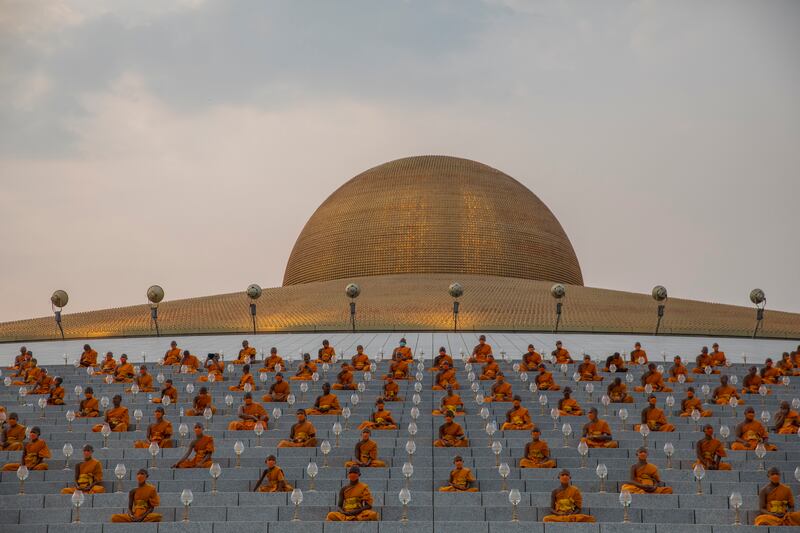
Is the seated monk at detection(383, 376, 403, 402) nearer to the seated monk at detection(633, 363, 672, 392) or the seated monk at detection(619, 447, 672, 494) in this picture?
the seated monk at detection(633, 363, 672, 392)

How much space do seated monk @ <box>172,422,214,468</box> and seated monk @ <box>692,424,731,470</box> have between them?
6079mm

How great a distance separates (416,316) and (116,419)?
14.6 metres

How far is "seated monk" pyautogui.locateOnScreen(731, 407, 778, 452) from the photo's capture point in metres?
11.9

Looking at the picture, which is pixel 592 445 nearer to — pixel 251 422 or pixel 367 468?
pixel 367 468

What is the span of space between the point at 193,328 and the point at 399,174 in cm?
1830

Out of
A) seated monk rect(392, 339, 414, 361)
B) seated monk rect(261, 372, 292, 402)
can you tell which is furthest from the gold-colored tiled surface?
seated monk rect(261, 372, 292, 402)

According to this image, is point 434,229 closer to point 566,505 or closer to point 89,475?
point 89,475

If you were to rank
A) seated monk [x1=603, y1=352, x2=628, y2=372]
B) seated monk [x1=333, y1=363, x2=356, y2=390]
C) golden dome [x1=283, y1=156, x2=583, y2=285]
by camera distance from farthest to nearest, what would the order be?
1. golden dome [x1=283, y1=156, x2=583, y2=285]
2. seated monk [x1=603, y1=352, x2=628, y2=372]
3. seated monk [x1=333, y1=363, x2=356, y2=390]

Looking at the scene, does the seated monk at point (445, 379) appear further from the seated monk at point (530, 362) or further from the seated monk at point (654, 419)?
the seated monk at point (654, 419)

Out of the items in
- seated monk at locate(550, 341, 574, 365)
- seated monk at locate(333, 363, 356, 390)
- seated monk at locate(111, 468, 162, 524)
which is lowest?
seated monk at locate(111, 468, 162, 524)

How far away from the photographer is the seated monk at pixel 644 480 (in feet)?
33.3

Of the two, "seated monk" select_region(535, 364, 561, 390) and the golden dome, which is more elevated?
the golden dome

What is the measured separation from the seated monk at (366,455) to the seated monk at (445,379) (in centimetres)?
478

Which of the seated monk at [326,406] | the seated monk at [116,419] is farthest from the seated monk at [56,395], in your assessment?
the seated monk at [326,406]
